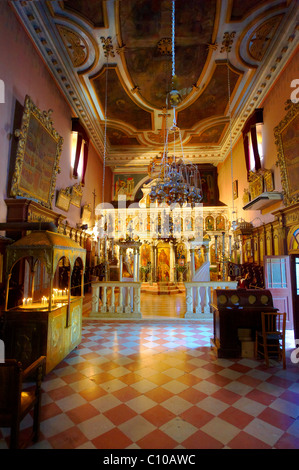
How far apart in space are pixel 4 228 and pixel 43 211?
1690mm

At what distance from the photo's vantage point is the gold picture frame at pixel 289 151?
262 inches

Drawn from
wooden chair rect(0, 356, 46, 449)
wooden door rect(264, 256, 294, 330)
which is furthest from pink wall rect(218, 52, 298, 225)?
wooden chair rect(0, 356, 46, 449)

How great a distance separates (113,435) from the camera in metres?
2.25

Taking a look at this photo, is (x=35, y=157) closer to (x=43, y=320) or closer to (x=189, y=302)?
(x=43, y=320)

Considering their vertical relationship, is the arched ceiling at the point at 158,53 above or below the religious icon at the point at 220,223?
above

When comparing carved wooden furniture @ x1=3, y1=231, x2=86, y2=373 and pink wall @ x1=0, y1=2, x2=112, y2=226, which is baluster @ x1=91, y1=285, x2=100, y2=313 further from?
pink wall @ x1=0, y1=2, x2=112, y2=226

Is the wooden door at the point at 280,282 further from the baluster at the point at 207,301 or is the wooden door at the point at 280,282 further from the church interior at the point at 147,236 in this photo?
the baluster at the point at 207,301

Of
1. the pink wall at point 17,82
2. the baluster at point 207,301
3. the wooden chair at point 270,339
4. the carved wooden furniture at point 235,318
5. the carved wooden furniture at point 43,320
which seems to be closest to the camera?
the carved wooden furniture at point 43,320

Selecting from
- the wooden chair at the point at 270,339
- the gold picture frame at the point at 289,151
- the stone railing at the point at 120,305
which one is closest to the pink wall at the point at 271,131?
the gold picture frame at the point at 289,151

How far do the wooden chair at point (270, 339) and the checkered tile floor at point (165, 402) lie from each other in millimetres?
213

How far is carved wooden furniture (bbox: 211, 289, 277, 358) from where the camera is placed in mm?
4242

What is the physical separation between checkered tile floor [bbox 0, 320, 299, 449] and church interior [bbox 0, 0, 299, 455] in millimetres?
20

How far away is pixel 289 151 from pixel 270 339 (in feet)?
18.3

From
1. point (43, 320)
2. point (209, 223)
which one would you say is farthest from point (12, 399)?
point (209, 223)
